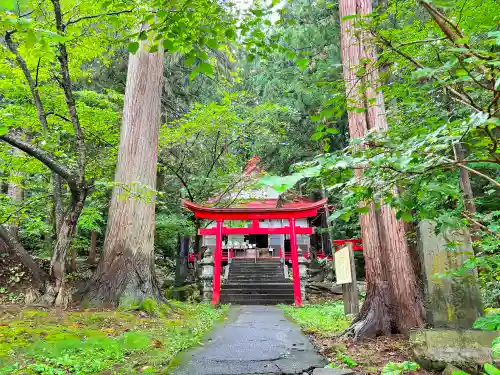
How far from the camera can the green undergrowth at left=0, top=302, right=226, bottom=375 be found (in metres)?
3.08

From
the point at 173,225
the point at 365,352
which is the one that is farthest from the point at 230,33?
the point at 173,225

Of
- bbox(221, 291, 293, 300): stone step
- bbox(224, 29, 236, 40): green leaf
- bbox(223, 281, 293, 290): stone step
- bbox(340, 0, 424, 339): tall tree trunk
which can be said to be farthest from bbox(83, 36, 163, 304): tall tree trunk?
bbox(223, 281, 293, 290): stone step

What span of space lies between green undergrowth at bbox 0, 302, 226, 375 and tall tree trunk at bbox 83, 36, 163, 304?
54cm

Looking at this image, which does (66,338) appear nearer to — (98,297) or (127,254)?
(98,297)

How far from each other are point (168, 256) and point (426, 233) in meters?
17.0

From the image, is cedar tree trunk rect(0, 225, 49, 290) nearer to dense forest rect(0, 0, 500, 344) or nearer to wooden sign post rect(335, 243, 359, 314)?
dense forest rect(0, 0, 500, 344)

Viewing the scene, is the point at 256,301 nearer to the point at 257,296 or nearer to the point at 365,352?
the point at 257,296

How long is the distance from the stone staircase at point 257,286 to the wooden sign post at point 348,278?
4.99 meters

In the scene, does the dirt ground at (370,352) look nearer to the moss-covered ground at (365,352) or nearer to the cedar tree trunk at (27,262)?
the moss-covered ground at (365,352)

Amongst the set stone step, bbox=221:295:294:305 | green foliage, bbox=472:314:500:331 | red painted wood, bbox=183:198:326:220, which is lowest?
stone step, bbox=221:295:294:305

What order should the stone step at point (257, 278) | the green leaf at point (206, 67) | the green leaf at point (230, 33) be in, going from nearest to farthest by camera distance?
the green leaf at point (206, 67)
the green leaf at point (230, 33)
the stone step at point (257, 278)

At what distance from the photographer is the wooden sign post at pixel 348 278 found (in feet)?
23.7

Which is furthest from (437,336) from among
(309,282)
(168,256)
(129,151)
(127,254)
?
(168,256)

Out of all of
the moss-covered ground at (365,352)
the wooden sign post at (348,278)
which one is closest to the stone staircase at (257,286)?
the wooden sign post at (348,278)
